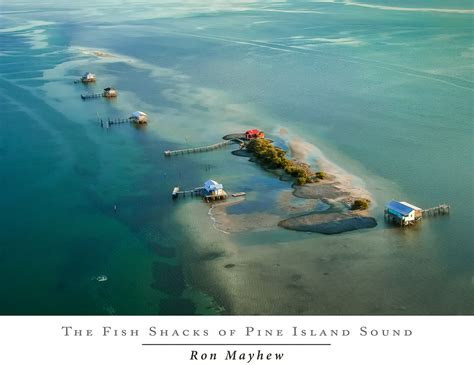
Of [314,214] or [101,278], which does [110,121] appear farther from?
[101,278]

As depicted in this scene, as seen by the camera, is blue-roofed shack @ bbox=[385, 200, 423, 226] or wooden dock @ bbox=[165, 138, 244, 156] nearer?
blue-roofed shack @ bbox=[385, 200, 423, 226]

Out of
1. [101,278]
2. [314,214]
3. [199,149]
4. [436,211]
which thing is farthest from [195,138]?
[436,211]

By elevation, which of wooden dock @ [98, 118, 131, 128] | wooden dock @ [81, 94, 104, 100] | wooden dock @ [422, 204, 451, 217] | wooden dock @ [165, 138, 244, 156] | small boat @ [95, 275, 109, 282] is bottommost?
small boat @ [95, 275, 109, 282]

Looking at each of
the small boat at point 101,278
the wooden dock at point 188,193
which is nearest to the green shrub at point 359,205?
the wooden dock at point 188,193

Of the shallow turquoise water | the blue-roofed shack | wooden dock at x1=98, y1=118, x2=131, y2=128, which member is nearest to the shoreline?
the shallow turquoise water

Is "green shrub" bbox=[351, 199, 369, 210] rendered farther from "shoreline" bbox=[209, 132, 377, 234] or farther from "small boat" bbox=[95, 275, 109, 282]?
"small boat" bbox=[95, 275, 109, 282]

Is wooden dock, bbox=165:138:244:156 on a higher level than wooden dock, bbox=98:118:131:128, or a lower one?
higher

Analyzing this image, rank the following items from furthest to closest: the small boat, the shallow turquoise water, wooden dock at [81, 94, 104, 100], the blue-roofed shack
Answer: wooden dock at [81, 94, 104, 100] → the blue-roofed shack → the shallow turquoise water → the small boat

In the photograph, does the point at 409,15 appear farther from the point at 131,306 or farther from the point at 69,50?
the point at 131,306
